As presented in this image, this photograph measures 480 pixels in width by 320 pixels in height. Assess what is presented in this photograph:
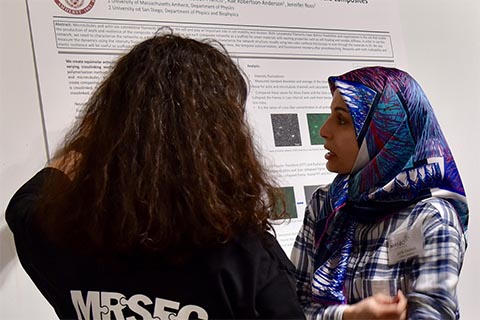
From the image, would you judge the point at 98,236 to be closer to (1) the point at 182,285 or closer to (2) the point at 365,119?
(1) the point at 182,285

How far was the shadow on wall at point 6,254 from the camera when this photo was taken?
1717 millimetres

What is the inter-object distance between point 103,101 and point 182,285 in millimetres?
372

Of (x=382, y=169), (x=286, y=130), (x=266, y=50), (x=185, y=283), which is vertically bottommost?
(x=185, y=283)

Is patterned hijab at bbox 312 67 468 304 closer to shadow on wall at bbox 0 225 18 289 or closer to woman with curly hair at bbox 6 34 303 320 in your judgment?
woman with curly hair at bbox 6 34 303 320

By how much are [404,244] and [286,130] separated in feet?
2.59

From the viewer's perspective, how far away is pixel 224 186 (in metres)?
1.05

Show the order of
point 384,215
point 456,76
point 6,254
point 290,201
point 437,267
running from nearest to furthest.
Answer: point 437,267
point 384,215
point 6,254
point 290,201
point 456,76

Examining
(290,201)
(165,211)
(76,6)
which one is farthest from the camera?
(290,201)

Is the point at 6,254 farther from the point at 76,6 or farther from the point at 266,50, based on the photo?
the point at 266,50

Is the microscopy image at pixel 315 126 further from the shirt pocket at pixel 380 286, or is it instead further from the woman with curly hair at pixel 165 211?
the woman with curly hair at pixel 165 211

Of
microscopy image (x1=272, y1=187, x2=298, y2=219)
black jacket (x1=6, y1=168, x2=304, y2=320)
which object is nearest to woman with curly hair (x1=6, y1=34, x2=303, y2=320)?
black jacket (x1=6, y1=168, x2=304, y2=320)

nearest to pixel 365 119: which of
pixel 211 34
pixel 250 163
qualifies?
pixel 250 163

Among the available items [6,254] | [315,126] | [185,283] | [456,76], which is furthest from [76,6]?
[456,76]

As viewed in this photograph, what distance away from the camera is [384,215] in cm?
151
